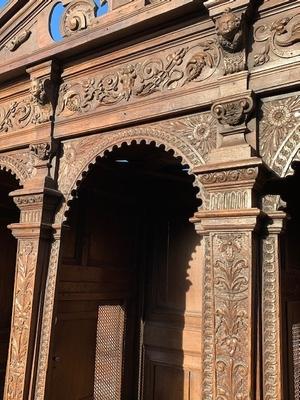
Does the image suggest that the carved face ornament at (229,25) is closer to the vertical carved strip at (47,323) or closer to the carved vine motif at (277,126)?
the carved vine motif at (277,126)

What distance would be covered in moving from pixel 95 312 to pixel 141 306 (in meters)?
0.53

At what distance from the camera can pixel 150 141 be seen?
2.80m

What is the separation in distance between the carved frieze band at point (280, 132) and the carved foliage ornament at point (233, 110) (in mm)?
99

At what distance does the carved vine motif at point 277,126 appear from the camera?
7.38ft

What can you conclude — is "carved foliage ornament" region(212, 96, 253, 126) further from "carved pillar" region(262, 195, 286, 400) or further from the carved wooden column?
the carved wooden column

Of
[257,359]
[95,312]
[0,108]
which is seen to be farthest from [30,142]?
[257,359]

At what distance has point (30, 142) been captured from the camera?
3.43m

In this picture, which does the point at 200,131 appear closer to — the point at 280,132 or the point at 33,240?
the point at 280,132

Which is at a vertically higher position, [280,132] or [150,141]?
[150,141]

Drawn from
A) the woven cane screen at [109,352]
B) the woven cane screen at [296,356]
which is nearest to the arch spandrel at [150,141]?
the woven cane screen at [109,352]

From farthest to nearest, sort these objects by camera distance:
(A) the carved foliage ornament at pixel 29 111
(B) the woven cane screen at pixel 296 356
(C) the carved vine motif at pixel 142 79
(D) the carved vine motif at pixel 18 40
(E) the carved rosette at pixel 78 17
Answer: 1. (D) the carved vine motif at pixel 18 40
2. (B) the woven cane screen at pixel 296 356
3. (A) the carved foliage ornament at pixel 29 111
4. (E) the carved rosette at pixel 78 17
5. (C) the carved vine motif at pixel 142 79

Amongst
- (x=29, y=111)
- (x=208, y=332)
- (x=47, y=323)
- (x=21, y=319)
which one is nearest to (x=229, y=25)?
(x=208, y=332)

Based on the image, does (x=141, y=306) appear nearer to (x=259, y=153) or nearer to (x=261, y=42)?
(x=259, y=153)

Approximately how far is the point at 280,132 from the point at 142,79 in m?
1.11
